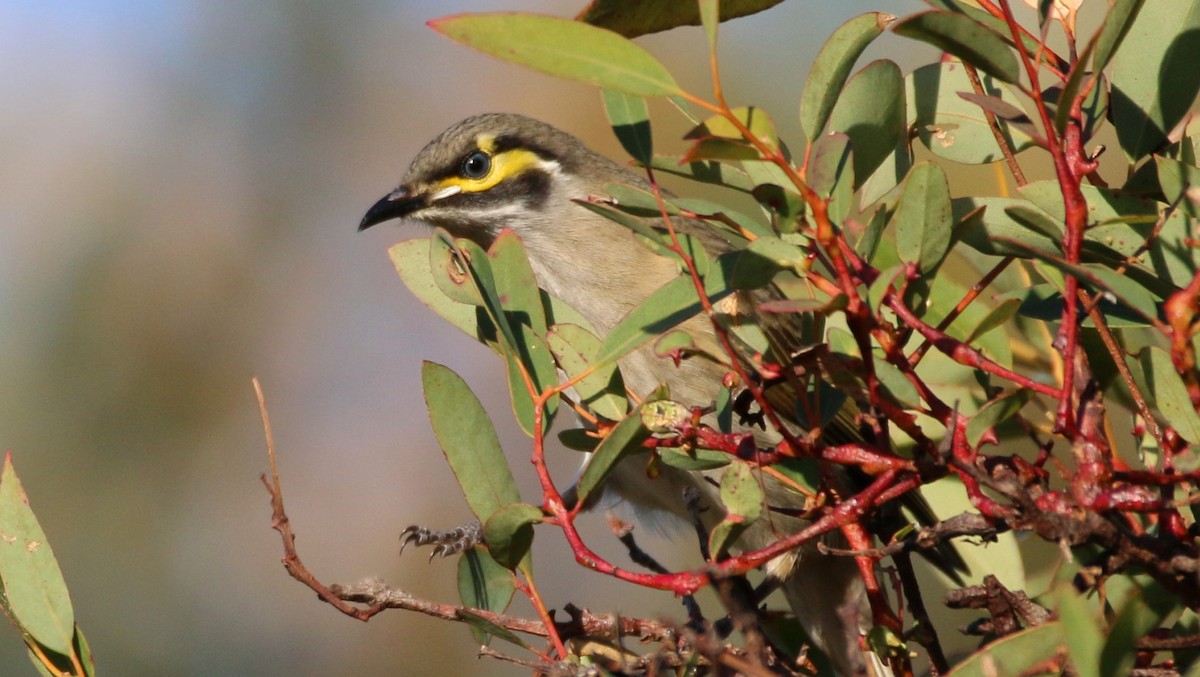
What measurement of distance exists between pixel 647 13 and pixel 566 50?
2.66ft

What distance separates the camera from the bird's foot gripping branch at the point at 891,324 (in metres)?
1.65

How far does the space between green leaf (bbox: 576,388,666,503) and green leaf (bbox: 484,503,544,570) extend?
0.31ft

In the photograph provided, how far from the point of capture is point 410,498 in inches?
237

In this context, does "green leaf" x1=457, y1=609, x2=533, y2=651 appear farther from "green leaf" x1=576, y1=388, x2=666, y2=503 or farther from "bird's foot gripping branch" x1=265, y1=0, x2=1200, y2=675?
"green leaf" x1=576, y1=388, x2=666, y2=503

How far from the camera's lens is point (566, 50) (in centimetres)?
162

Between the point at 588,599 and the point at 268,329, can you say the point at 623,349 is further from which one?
the point at 268,329

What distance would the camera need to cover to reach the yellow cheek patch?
4402 mm

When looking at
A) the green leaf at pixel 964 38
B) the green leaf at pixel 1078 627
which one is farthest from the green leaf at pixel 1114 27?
the green leaf at pixel 1078 627

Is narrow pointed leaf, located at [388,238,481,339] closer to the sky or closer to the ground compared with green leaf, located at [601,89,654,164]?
closer to the ground

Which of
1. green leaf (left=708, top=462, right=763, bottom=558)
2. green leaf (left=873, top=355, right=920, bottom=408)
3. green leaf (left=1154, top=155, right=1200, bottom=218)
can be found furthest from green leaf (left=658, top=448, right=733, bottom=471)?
green leaf (left=1154, top=155, right=1200, bottom=218)

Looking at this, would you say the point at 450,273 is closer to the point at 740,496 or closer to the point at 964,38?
the point at 740,496

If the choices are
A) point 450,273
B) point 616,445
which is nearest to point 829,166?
point 616,445

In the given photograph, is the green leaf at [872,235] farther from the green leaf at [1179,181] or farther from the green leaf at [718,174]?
the green leaf at [1179,181]

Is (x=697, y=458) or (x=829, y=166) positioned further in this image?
(x=697, y=458)
